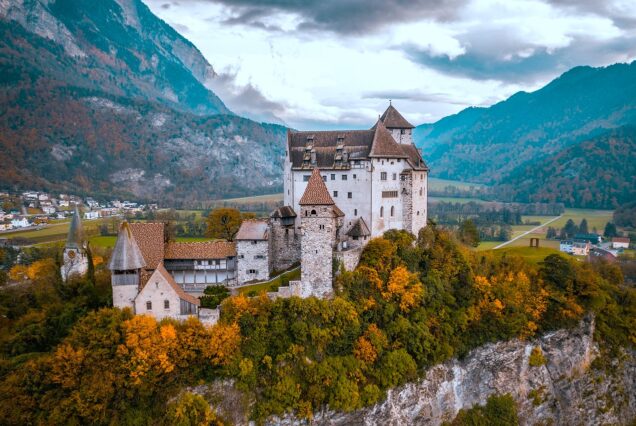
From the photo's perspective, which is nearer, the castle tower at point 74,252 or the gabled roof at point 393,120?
the castle tower at point 74,252

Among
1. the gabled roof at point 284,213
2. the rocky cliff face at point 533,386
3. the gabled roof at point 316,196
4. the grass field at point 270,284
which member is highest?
the gabled roof at point 316,196

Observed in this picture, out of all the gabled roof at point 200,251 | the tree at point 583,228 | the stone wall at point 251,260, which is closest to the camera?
the gabled roof at point 200,251

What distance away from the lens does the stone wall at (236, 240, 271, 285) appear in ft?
163

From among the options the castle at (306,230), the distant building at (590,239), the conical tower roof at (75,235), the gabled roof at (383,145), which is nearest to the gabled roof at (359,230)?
the castle at (306,230)

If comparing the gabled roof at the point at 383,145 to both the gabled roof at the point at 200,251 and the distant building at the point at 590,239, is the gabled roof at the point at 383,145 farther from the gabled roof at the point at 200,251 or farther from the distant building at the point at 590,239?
the distant building at the point at 590,239

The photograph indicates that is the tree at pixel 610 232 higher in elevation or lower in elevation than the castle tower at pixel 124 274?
lower

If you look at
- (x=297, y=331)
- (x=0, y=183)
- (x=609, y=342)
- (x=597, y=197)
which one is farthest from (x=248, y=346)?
(x=597, y=197)

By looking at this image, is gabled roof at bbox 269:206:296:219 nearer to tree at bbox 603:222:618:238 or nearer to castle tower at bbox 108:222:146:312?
castle tower at bbox 108:222:146:312

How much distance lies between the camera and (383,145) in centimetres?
5400

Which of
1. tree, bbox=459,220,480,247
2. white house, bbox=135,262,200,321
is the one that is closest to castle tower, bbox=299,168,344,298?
white house, bbox=135,262,200,321

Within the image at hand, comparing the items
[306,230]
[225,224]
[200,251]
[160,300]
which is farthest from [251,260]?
[225,224]

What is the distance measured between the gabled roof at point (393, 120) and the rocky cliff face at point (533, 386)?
27775mm

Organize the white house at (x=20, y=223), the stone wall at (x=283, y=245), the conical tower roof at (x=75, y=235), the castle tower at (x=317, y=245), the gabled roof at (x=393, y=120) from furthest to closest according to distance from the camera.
→ the white house at (x=20, y=223) < the gabled roof at (x=393, y=120) < the stone wall at (x=283, y=245) < the conical tower roof at (x=75, y=235) < the castle tower at (x=317, y=245)

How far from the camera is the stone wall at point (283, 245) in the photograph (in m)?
52.8
